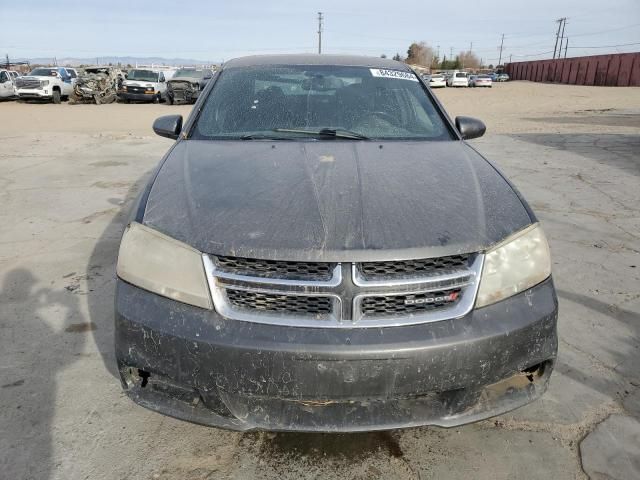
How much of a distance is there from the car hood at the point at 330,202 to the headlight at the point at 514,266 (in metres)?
0.05

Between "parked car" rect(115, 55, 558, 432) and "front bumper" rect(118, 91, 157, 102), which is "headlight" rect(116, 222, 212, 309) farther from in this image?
"front bumper" rect(118, 91, 157, 102)

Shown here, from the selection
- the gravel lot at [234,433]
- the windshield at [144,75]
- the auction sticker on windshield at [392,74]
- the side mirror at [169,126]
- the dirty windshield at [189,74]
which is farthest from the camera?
the windshield at [144,75]

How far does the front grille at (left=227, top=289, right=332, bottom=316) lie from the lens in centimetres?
170

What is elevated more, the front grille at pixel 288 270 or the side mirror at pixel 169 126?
the side mirror at pixel 169 126

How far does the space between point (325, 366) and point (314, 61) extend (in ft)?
8.30

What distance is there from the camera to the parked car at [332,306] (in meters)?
1.66

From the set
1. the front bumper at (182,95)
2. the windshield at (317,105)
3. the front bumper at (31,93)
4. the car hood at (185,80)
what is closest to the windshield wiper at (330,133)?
the windshield at (317,105)

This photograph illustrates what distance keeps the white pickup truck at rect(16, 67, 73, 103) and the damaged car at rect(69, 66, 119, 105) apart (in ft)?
2.06

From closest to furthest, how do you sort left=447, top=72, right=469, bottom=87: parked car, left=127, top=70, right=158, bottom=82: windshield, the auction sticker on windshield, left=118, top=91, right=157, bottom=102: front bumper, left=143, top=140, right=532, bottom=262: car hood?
1. left=143, top=140, right=532, bottom=262: car hood
2. the auction sticker on windshield
3. left=118, top=91, right=157, bottom=102: front bumper
4. left=127, top=70, right=158, bottom=82: windshield
5. left=447, top=72, right=469, bottom=87: parked car

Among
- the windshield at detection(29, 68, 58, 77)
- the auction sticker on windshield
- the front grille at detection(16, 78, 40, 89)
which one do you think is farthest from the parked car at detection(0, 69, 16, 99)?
the auction sticker on windshield

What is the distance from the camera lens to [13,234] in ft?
15.4

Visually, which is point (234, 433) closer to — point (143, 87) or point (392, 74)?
point (392, 74)

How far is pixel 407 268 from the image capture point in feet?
5.69

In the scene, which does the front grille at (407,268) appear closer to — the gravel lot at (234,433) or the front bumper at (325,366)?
the front bumper at (325,366)
